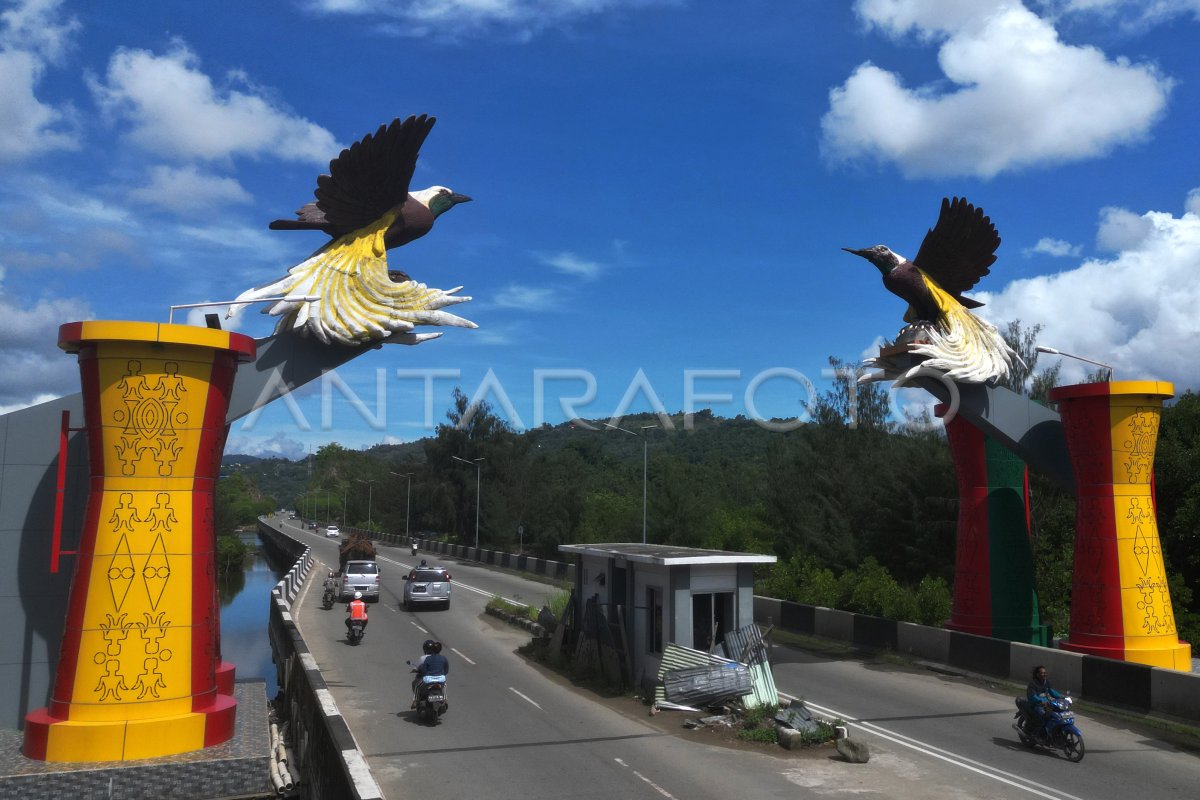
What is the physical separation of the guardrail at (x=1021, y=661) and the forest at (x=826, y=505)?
1.48m

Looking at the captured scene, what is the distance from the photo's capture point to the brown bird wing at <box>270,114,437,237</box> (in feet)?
48.9

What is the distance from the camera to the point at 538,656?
2164cm

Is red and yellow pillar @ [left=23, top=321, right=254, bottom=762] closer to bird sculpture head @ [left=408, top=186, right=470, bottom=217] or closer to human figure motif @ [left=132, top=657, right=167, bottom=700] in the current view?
human figure motif @ [left=132, top=657, right=167, bottom=700]

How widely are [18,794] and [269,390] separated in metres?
6.50

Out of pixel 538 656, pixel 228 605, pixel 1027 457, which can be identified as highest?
pixel 1027 457

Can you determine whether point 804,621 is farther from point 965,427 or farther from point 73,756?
point 73,756

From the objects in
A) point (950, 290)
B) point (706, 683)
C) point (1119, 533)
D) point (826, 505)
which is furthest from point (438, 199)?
point (826, 505)

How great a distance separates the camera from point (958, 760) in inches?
508

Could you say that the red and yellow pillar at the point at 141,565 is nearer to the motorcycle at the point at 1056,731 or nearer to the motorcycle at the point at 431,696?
the motorcycle at the point at 431,696

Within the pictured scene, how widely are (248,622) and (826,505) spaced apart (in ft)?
95.9

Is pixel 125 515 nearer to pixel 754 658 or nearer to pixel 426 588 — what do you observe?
pixel 754 658

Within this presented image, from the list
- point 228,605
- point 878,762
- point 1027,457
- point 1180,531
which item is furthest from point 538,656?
point 228,605

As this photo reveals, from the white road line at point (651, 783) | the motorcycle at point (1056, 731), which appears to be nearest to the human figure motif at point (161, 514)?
the white road line at point (651, 783)

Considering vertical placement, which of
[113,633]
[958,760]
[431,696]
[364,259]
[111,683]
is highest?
[364,259]
